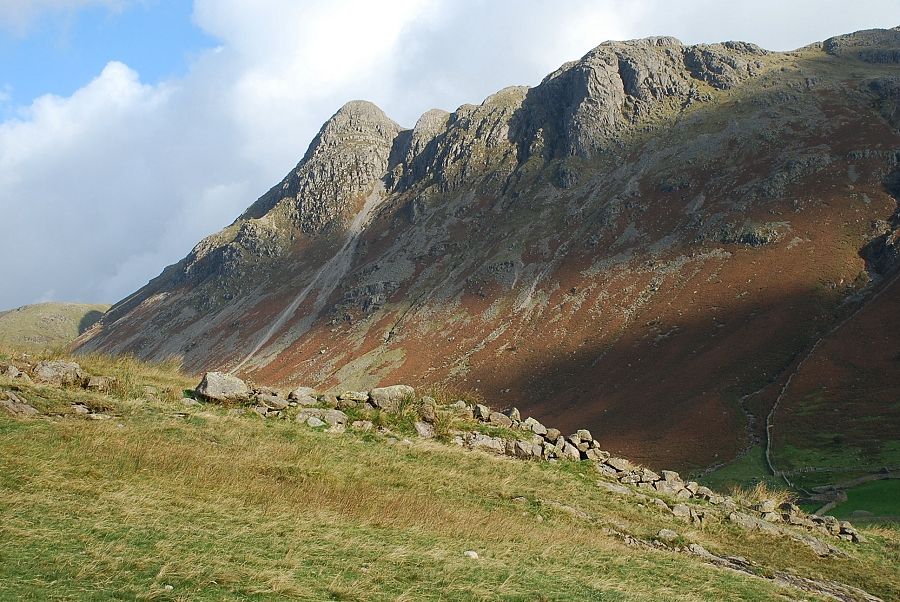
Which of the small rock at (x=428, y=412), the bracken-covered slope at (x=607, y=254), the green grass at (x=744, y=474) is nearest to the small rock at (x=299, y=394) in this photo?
the small rock at (x=428, y=412)

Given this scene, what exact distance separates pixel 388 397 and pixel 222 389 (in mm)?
5451

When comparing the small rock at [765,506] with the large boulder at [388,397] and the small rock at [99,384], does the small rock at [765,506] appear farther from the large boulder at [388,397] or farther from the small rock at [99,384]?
the small rock at [99,384]

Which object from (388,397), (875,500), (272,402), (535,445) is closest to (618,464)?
(535,445)

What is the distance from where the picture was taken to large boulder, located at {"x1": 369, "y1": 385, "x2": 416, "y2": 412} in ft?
69.8

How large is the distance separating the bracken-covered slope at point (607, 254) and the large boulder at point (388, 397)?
34456 millimetres

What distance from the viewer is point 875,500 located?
31688mm

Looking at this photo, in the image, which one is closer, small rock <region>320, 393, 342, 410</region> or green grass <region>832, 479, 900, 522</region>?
small rock <region>320, 393, 342, 410</region>

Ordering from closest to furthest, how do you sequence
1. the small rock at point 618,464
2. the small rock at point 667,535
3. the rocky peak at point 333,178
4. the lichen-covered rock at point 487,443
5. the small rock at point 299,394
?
the small rock at point 667,535 → the lichen-covered rock at point 487,443 → the small rock at point 618,464 → the small rock at point 299,394 → the rocky peak at point 333,178

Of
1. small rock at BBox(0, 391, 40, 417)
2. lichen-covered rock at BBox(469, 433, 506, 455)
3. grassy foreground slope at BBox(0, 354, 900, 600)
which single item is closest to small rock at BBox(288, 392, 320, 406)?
grassy foreground slope at BBox(0, 354, 900, 600)

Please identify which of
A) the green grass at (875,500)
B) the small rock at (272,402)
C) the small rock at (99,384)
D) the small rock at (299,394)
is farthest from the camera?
the green grass at (875,500)

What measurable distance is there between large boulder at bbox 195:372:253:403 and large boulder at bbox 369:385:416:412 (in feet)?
13.5

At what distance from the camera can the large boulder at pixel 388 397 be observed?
21266 millimetres

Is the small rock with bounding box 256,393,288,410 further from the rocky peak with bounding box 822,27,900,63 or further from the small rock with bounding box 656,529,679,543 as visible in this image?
the rocky peak with bounding box 822,27,900,63

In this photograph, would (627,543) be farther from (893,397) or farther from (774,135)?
(774,135)
